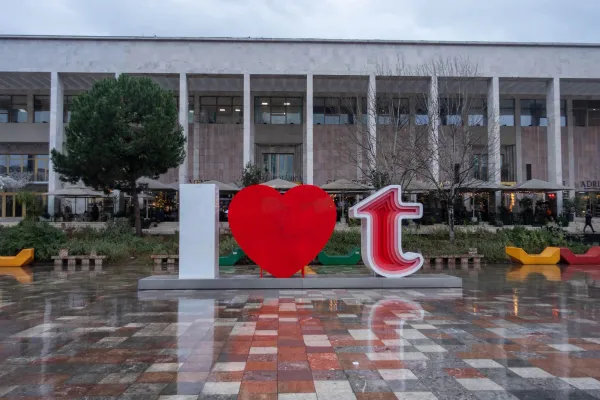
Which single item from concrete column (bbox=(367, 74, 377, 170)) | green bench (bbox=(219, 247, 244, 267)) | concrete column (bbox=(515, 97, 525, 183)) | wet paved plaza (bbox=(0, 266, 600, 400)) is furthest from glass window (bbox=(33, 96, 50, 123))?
concrete column (bbox=(515, 97, 525, 183))

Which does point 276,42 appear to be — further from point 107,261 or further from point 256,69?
point 107,261

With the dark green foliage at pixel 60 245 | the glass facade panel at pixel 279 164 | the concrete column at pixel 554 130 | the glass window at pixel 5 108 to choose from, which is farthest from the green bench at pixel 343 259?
the glass window at pixel 5 108

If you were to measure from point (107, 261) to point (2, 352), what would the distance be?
1226cm

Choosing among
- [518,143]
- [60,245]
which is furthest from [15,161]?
[518,143]

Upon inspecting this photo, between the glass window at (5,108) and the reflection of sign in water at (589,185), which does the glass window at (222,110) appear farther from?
the reflection of sign in water at (589,185)

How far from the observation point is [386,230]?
11.3m

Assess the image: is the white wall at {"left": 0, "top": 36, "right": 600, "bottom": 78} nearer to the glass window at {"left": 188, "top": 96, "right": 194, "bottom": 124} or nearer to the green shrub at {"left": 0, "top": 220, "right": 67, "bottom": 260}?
the glass window at {"left": 188, "top": 96, "right": 194, "bottom": 124}

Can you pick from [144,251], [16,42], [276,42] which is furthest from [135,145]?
[16,42]

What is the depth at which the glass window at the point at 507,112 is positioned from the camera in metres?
41.6

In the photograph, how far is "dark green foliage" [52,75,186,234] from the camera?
69.8ft

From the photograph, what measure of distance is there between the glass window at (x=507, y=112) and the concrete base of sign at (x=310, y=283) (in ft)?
115

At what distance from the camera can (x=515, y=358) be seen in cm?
547

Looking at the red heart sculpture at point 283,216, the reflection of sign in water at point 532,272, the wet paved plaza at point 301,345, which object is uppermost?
the red heart sculpture at point 283,216

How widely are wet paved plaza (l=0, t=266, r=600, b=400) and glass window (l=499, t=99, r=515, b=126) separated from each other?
Result: 3485cm
